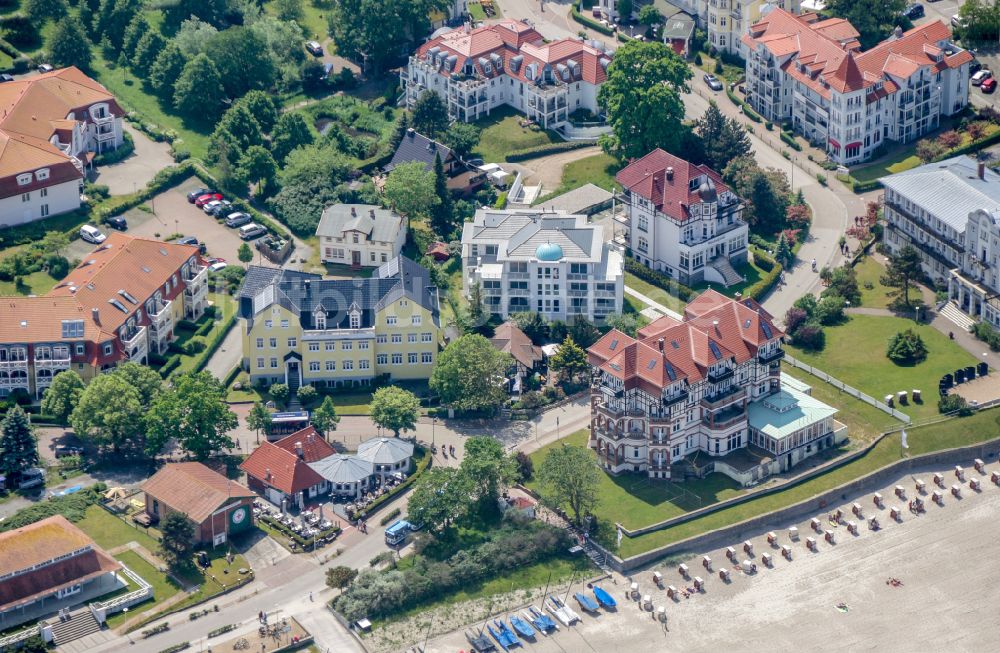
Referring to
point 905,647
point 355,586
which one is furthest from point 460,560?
point 905,647

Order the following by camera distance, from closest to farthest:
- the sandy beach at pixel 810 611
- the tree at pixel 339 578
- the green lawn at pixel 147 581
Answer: the sandy beach at pixel 810 611 < the green lawn at pixel 147 581 < the tree at pixel 339 578

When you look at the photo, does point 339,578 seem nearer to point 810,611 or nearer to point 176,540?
point 176,540

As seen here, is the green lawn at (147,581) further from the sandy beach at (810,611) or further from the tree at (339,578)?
the sandy beach at (810,611)

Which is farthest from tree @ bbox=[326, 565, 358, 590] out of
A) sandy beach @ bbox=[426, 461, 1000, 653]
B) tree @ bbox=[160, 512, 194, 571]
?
tree @ bbox=[160, 512, 194, 571]

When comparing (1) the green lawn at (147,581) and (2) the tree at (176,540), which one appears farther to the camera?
(2) the tree at (176,540)

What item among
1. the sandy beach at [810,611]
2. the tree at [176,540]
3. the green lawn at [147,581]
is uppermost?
the tree at [176,540]

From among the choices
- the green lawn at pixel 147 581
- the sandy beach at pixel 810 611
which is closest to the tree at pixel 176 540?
the green lawn at pixel 147 581

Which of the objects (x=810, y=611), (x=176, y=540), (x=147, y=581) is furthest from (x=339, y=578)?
(x=810, y=611)

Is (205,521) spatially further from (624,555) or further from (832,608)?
(832,608)
